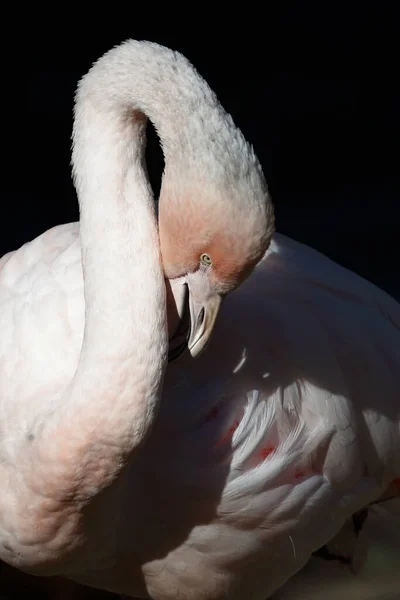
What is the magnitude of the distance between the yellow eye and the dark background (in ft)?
12.5

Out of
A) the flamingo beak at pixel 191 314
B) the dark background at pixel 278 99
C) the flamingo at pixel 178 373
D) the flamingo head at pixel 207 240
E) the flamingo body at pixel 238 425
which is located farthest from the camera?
the dark background at pixel 278 99

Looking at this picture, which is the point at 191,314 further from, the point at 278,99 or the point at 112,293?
the point at 278,99

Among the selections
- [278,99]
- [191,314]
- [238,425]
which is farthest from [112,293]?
[278,99]

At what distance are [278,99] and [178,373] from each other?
168 inches

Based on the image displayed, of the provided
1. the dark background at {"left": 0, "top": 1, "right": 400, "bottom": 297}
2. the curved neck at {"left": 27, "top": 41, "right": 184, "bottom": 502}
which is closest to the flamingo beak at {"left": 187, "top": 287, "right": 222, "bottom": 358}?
the curved neck at {"left": 27, "top": 41, "right": 184, "bottom": 502}

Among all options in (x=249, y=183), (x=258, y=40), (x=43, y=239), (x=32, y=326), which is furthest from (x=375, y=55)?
(x=249, y=183)

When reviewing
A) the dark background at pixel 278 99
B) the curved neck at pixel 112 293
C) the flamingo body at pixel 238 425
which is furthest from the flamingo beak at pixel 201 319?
the dark background at pixel 278 99

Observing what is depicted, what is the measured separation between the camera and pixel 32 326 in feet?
11.5

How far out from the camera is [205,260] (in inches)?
112

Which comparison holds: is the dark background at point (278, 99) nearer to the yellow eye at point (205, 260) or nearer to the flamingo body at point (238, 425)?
the flamingo body at point (238, 425)

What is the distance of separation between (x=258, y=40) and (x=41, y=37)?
58.1 inches

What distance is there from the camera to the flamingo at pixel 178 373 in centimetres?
283

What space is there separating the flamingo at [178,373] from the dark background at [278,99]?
2812mm

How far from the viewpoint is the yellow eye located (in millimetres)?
2838
